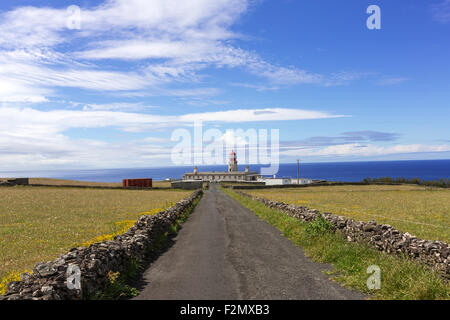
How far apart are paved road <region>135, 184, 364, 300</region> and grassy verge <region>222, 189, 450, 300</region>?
0.53 meters

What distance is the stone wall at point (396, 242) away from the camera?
942 centimetres

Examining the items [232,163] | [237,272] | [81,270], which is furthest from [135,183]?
[81,270]

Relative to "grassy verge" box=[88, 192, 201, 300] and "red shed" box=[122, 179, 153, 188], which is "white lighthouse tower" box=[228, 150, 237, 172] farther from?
"grassy verge" box=[88, 192, 201, 300]

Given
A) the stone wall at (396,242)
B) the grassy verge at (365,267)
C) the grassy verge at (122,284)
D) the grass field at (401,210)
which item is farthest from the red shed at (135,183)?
the grassy verge at (122,284)

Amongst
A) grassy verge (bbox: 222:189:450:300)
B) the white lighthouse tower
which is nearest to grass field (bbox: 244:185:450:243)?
grassy verge (bbox: 222:189:450:300)

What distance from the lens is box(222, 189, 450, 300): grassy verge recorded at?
26.3ft

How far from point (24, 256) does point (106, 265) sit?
6.10 meters

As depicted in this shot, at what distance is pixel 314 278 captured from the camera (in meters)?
9.94

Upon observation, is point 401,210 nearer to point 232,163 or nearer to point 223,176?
point 223,176

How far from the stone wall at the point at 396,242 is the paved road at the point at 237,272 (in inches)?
106

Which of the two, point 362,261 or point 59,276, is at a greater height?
point 59,276

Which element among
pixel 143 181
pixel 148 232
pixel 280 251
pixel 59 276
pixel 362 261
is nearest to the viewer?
pixel 59 276
